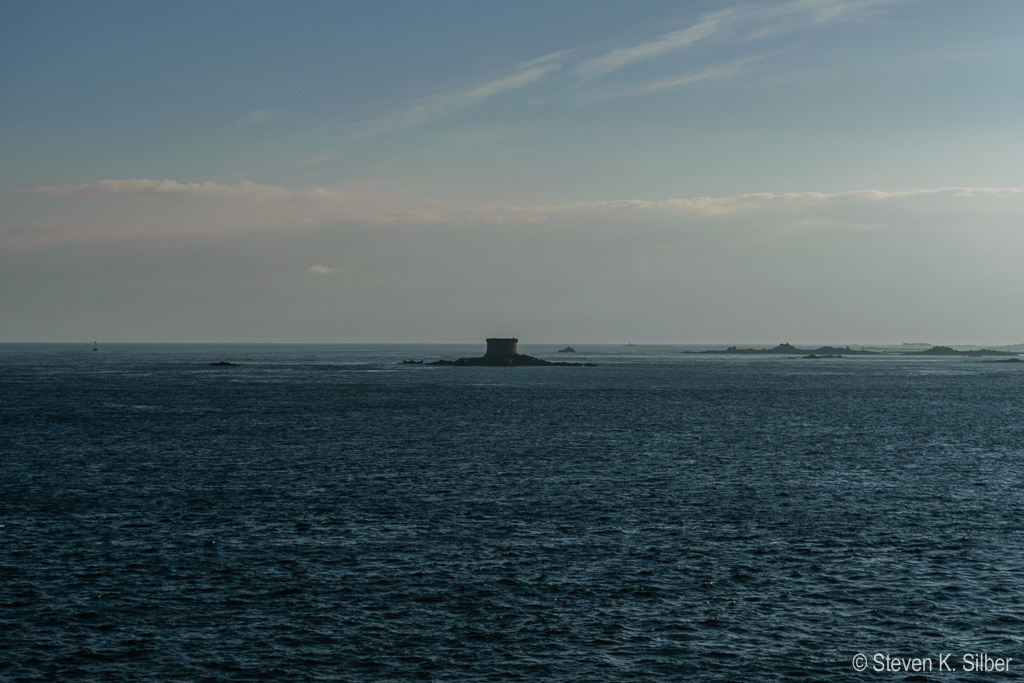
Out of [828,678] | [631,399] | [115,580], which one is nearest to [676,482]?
[828,678]

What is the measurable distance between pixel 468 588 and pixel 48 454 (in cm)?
4720

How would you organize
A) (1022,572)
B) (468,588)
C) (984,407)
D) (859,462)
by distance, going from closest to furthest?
(468,588), (1022,572), (859,462), (984,407)

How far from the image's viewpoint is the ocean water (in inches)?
929

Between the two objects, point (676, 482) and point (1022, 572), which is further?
point (676, 482)

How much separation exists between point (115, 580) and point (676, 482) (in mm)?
32189

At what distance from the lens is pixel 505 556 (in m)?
33.5

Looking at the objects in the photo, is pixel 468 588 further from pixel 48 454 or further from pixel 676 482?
pixel 48 454

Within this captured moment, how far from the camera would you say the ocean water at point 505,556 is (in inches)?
929

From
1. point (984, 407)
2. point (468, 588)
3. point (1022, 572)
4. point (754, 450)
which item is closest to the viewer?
point (468, 588)

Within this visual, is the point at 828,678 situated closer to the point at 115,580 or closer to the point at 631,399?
the point at 115,580

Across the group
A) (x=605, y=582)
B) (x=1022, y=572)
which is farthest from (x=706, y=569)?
(x=1022, y=572)

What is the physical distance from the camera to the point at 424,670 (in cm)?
2244

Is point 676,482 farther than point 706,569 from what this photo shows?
Yes

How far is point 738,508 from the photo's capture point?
42.8 meters
